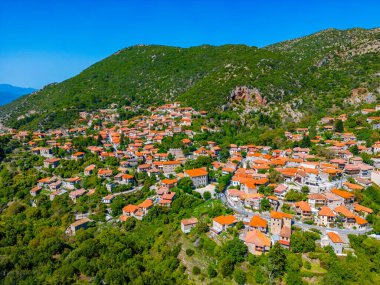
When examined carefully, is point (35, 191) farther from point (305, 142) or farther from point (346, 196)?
point (305, 142)

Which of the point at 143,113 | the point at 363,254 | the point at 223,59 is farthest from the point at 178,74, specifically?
the point at 363,254

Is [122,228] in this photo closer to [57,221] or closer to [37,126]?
[57,221]

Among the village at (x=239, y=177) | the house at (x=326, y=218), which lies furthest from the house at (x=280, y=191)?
the house at (x=326, y=218)

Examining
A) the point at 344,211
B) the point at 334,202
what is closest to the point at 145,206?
the point at 334,202

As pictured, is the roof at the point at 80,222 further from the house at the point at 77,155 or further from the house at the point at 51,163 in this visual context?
the house at the point at 77,155

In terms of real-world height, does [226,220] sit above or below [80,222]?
above

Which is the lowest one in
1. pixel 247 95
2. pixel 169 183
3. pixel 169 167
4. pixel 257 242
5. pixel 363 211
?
pixel 257 242

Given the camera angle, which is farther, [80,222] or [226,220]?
[80,222]
